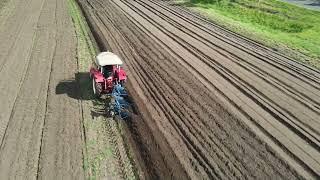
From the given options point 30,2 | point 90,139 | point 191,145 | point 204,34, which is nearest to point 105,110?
point 90,139

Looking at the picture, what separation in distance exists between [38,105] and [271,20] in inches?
787

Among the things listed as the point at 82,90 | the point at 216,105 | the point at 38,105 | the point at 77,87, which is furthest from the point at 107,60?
the point at 216,105

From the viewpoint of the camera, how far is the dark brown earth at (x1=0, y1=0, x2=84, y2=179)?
41.1 feet

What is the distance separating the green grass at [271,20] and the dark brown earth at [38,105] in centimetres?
1164

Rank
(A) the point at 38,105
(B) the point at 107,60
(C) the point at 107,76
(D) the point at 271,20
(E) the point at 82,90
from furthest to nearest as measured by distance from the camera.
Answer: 1. (D) the point at 271,20
2. (E) the point at 82,90
3. (C) the point at 107,76
4. (B) the point at 107,60
5. (A) the point at 38,105

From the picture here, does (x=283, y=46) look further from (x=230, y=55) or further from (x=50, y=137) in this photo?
(x=50, y=137)

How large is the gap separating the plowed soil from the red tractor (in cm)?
112

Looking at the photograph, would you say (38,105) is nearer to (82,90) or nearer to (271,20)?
(82,90)

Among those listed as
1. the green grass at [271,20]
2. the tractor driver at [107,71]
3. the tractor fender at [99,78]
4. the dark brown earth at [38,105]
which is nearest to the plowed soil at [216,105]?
the tractor driver at [107,71]

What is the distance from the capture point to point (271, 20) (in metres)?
30.2

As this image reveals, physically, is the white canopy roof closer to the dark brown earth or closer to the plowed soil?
the plowed soil

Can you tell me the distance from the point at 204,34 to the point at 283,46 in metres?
4.95

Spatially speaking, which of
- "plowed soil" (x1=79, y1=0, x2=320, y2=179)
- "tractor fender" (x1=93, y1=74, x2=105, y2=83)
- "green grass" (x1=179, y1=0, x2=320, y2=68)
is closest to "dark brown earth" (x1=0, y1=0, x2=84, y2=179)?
"tractor fender" (x1=93, y1=74, x2=105, y2=83)

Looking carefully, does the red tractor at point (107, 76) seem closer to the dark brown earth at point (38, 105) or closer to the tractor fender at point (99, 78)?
the tractor fender at point (99, 78)
